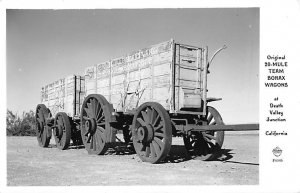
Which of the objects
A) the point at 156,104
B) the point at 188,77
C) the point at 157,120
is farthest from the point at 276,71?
the point at 157,120

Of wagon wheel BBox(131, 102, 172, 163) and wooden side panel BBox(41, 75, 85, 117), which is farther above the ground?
wooden side panel BBox(41, 75, 85, 117)

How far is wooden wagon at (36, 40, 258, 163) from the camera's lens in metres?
8.20

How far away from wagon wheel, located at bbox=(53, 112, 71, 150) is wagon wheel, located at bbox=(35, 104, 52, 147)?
1321 millimetres

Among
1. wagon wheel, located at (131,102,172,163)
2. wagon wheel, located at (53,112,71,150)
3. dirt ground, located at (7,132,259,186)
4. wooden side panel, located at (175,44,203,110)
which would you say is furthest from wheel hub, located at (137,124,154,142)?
wagon wheel, located at (53,112,71,150)

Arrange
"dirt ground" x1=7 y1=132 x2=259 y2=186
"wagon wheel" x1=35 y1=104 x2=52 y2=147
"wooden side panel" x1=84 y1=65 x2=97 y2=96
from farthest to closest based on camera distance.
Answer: "wagon wheel" x1=35 y1=104 x2=52 y2=147 < "wooden side panel" x1=84 y1=65 x2=97 y2=96 < "dirt ground" x1=7 y1=132 x2=259 y2=186

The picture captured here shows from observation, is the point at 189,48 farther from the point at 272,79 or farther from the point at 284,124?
the point at 284,124

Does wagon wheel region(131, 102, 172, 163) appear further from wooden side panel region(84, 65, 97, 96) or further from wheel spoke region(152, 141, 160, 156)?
wooden side panel region(84, 65, 97, 96)

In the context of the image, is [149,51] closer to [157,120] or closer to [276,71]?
[157,120]

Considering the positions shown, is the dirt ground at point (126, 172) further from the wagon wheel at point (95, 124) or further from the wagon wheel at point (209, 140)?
A: the wagon wheel at point (95, 124)

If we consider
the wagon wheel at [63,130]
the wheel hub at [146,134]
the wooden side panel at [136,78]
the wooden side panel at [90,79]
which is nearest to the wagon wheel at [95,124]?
Answer: the wooden side panel at [136,78]

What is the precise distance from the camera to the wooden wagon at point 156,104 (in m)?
8.20

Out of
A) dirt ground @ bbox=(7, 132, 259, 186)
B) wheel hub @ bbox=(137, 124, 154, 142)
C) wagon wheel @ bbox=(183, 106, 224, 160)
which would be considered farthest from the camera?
wagon wheel @ bbox=(183, 106, 224, 160)

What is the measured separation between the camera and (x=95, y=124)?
10.5 metres

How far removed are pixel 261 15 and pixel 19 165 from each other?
6.45 meters
